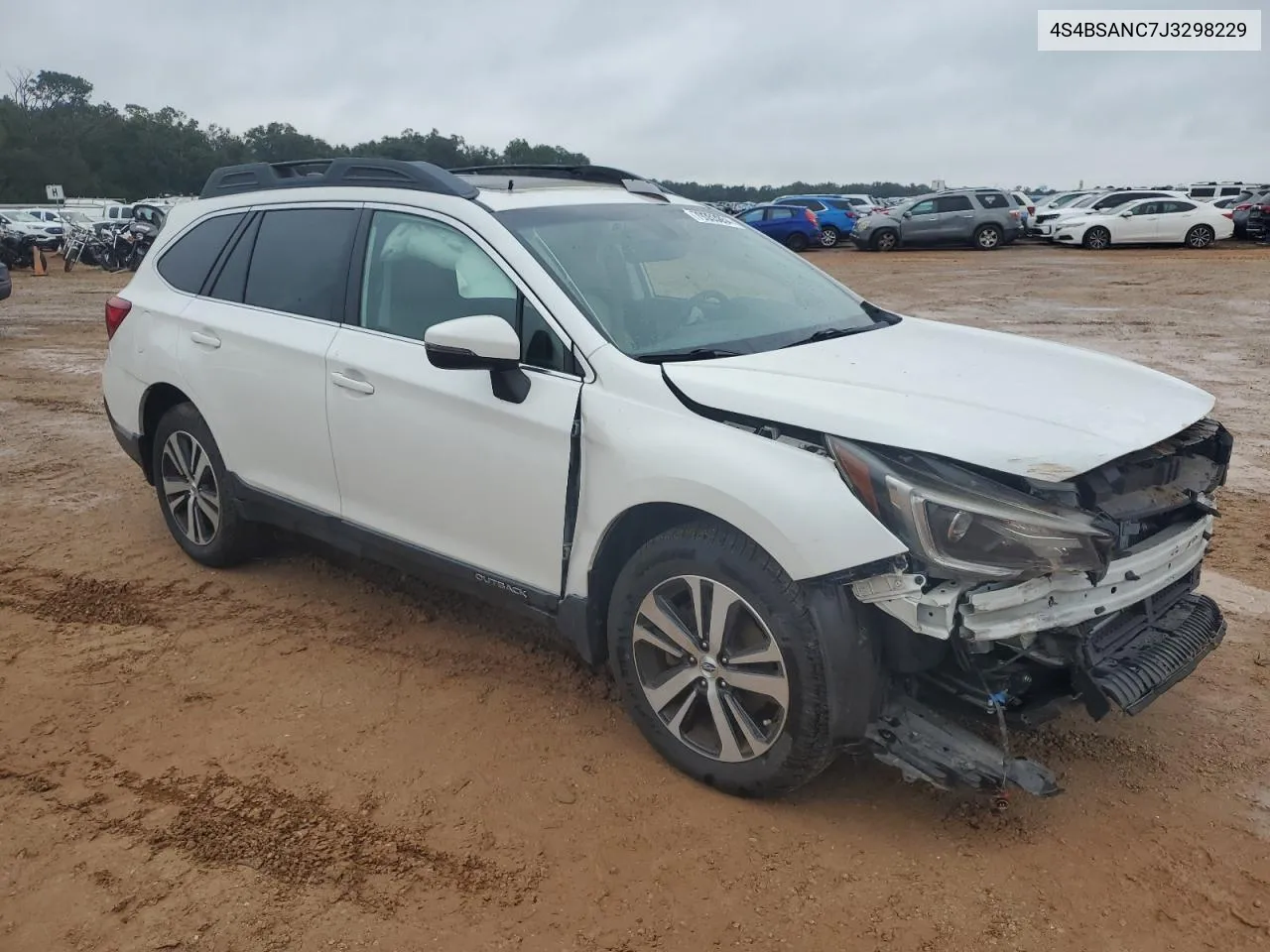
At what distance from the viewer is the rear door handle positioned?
4.52 m

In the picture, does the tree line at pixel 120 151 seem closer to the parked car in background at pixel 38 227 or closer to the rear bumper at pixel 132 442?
the parked car in background at pixel 38 227

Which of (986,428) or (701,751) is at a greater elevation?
(986,428)

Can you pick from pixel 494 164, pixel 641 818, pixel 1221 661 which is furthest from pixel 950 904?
pixel 494 164

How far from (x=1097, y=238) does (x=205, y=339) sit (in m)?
28.4

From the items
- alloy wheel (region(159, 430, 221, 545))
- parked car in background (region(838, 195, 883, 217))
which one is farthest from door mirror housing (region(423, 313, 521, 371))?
parked car in background (region(838, 195, 883, 217))

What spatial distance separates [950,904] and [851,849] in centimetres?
32

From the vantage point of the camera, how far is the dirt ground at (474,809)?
2623mm

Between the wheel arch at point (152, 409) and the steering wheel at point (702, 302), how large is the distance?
8.37ft

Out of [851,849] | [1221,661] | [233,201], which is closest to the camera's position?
[851,849]

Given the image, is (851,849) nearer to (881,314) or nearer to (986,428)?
(986,428)

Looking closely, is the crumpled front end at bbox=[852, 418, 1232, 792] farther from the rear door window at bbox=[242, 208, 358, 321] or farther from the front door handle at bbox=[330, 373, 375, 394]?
the rear door window at bbox=[242, 208, 358, 321]

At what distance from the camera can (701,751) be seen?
10.3 feet

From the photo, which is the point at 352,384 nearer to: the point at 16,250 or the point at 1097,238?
the point at 16,250

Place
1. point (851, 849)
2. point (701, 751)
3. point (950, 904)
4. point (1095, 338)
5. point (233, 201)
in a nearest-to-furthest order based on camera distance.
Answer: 1. point (950, 904)
2. point (851, 849)
3. point (701, 751)
4. point (233, 201)
5. point (1095, 338)
